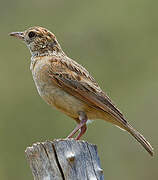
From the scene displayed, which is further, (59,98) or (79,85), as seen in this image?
(79,85)

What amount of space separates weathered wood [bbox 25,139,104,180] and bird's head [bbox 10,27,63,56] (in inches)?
140

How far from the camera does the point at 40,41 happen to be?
12.2 meters

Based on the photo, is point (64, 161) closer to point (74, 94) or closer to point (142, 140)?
point (142, 140)

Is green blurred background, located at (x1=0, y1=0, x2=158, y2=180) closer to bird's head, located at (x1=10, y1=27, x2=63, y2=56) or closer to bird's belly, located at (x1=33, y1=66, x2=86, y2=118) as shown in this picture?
bird's head, located at (x1=10, y1=27, x2=63, y2=56)

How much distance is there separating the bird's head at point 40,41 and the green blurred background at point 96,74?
26.3 ft

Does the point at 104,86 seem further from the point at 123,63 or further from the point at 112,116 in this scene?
the point at 112,116

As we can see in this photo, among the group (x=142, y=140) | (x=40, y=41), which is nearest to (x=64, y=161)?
(x=142, y=140)

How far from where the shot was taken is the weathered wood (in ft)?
28.4

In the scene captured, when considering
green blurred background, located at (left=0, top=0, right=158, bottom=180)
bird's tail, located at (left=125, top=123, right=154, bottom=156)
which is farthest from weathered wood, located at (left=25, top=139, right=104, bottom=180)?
green blurred background, located at (left=0, top=0, right=158, bottom=180)

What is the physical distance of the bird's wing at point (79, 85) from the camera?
10844mm

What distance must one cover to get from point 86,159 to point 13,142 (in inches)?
499

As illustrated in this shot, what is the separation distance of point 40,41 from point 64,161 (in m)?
3.89

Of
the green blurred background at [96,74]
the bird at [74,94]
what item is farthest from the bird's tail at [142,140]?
the green blurred background at [96,74]

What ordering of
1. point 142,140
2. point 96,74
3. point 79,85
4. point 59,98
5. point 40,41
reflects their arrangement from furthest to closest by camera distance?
point 96,74 → point 40,41 → point 79,85 → point 59,98 → point 142,140
